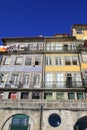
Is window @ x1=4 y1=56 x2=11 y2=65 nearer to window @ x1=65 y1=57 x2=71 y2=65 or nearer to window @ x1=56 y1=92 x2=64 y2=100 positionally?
window @ x1=65 y1=57 x2=71 y2=65

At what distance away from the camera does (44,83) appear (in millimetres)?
30375

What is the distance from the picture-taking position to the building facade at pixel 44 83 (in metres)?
21.1

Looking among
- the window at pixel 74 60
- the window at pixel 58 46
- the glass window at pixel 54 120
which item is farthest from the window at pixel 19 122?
the window at pixel 58 46

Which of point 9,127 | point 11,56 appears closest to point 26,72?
point 11,56

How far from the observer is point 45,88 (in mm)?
29156

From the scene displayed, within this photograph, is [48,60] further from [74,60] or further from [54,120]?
[54,120]

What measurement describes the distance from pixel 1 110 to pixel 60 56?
54.5 ft

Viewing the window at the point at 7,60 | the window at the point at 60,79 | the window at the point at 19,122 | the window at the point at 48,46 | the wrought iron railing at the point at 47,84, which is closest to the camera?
the window at the point at 19,122

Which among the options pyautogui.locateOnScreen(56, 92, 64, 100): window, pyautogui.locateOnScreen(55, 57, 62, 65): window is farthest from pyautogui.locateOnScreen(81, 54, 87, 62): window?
pyautogui.locateOnScreen(56, 92, 64, 100): window

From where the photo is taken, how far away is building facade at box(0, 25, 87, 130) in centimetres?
2107

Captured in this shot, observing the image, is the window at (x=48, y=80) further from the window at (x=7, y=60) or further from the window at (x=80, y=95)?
the window at (x=7, y=60)

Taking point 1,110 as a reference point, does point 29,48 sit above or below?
above

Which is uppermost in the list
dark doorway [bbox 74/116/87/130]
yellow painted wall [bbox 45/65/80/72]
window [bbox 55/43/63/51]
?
window [bbox 55/43/63/51]

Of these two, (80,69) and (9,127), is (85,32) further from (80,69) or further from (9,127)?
(9,127)
